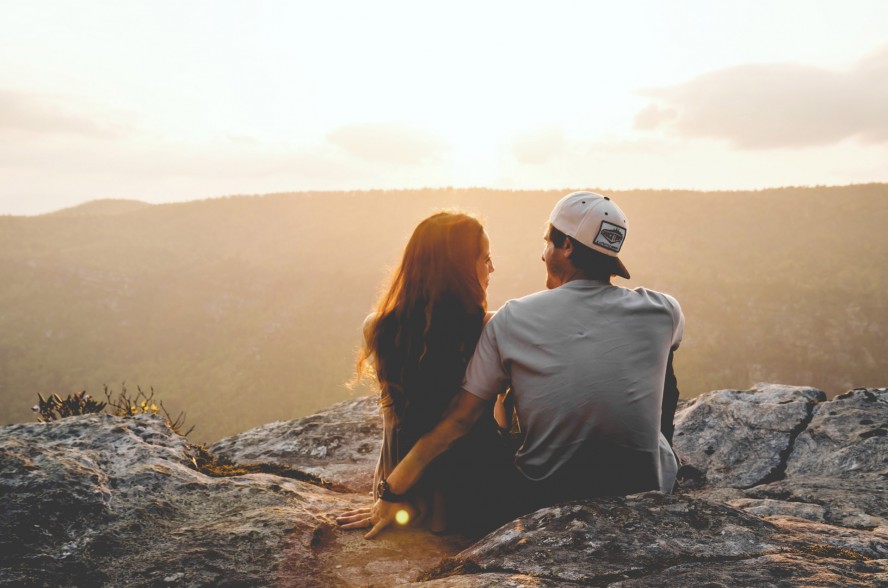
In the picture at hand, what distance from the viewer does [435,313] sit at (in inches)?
139

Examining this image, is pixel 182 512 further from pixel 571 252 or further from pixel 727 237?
pixel 727 237

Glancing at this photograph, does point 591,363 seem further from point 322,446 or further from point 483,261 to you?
point 322,446

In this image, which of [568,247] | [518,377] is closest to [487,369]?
Result: [518,377]

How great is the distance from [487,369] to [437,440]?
0.56m

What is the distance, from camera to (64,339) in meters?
29.7

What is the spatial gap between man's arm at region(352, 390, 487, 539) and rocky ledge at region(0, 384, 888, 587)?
389 millimetres

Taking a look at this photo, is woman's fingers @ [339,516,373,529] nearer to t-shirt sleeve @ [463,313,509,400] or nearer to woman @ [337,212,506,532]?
woman @ [337,212,506,532]

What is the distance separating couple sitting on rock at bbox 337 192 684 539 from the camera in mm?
3076

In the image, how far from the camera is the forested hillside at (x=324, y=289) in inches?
953

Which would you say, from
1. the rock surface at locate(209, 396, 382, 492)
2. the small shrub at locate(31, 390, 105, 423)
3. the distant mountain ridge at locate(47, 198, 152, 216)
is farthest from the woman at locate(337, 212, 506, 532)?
the distant mountain ridge at locate(47, 198, 152, 216)

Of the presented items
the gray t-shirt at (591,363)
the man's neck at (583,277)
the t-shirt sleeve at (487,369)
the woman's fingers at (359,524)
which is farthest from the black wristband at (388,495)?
the man's neck at (583,277)

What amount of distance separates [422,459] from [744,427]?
3824 mm

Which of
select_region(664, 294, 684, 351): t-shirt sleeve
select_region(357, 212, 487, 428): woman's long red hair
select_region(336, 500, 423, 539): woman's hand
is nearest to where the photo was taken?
select_region(664, 294, 684, 351): t-shirt sleeve

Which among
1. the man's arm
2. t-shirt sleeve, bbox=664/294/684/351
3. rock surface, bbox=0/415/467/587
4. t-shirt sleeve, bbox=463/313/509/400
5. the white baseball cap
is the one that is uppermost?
the white baseball cap
